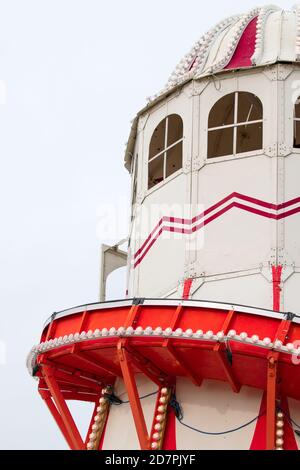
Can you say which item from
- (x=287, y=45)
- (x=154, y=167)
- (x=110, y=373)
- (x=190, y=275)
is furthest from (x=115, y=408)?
(x=287, y=45)

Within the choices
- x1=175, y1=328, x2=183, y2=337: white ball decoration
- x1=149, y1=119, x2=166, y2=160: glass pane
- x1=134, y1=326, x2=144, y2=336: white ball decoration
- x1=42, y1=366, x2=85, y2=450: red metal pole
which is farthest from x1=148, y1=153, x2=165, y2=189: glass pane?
x1=175, y1=328, x2=183, y2=337: white ball decoration

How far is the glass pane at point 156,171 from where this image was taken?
43.2 meters

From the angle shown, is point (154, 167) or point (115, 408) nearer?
point (115, 408)

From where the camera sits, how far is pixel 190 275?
39906 mm

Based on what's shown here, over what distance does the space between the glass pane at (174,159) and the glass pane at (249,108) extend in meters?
2.09

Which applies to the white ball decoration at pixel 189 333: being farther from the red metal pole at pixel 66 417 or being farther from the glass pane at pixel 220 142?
the glass pane at pixel 220 142

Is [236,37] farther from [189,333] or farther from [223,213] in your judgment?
[189,333]

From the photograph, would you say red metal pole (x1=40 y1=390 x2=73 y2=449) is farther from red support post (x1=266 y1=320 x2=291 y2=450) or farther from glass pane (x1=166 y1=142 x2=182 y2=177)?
glass pane (x1=166 y1=142 x2=182 y2=177)

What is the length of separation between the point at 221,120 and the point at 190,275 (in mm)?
5437

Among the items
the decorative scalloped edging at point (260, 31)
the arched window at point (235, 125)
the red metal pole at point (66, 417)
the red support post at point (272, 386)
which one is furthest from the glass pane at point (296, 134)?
the red metal pole at point (66, 417)

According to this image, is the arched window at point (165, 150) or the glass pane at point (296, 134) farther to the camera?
the arched window at point (165, 150)

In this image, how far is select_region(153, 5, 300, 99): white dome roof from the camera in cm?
4231
